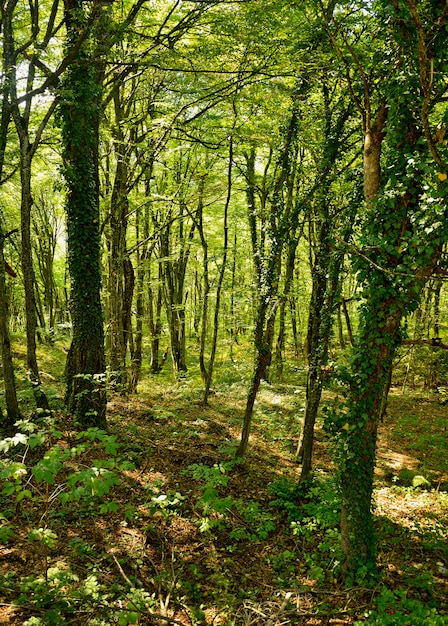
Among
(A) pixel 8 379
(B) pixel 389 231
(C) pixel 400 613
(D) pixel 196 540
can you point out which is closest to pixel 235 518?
(D) pixel 196 540

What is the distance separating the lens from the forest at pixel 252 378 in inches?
159

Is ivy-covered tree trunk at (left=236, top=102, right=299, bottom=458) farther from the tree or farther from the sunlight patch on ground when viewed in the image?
the sunlight patch on ground

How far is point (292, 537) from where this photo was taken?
19.2 feet

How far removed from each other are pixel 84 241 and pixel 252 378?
4.23 m

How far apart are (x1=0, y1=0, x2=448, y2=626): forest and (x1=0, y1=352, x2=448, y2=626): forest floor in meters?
→ 0.03

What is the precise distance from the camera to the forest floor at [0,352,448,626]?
11.8 ft

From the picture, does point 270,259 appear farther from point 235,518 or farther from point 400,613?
point 400,613

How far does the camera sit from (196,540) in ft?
17.3

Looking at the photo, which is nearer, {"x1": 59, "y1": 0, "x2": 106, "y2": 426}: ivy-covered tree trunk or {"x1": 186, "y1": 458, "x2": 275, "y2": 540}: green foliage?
{"x1": 186, "y1": 458, "x2": 275, "y2": 540}: green foliage

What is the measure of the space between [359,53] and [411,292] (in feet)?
13.0

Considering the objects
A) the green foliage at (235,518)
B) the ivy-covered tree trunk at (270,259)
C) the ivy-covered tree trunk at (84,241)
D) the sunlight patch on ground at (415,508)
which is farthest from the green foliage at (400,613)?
the ivy-covered tree trunk at (84,241)

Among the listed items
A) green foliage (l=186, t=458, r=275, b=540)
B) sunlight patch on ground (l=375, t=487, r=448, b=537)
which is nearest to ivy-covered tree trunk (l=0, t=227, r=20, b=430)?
green foliage (l=186, t=458, r=275, b=540)

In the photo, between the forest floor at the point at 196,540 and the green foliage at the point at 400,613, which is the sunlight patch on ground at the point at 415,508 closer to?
the forest floor at the point at 196,540

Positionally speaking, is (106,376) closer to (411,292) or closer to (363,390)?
(363,390)
